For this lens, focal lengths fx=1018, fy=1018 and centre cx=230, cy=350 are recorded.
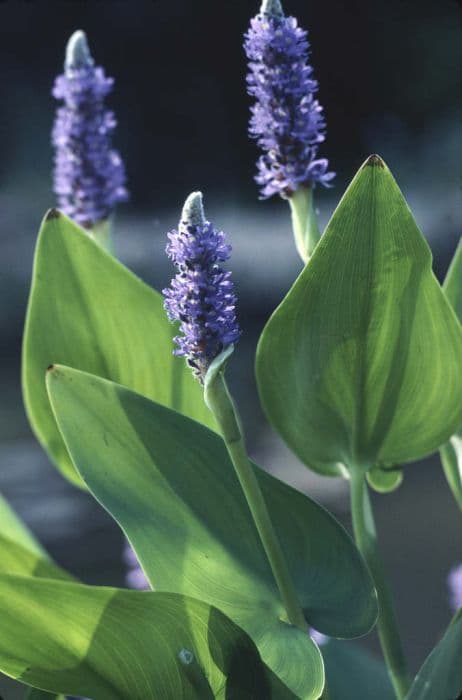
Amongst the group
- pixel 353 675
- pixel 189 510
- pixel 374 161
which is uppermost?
pixel 374 161

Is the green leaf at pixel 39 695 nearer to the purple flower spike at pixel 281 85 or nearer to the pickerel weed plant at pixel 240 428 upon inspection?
the pickerel weed plant at pixel 240 428

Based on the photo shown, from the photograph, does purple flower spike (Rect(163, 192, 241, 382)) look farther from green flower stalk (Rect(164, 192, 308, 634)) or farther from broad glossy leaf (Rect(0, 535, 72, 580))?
broad glossy leaf (Rect(0, 535, 72, 580))

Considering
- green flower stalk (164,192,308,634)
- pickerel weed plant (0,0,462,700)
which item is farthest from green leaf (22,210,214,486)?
green flower stalk (164,192,308,634)

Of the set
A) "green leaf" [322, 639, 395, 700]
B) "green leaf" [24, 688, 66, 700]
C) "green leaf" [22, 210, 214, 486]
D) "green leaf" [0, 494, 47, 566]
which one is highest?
"green leaf" [22, 210, 214, 486]

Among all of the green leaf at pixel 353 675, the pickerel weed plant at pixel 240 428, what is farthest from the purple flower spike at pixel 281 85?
the green leaf at pixel 353 675

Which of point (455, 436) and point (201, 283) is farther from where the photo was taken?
point (455, 436)

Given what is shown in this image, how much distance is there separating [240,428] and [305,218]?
0.30 feet

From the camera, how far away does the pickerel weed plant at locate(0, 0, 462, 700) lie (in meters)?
0.29

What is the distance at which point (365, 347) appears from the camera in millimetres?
340

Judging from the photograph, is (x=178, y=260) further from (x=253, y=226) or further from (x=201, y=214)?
(x=253, y=226)

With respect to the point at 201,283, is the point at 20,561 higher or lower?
lower

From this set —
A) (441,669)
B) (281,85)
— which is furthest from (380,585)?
(281,85)

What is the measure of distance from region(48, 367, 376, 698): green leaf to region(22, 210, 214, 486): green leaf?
0.07 metres

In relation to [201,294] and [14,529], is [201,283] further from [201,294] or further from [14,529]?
[14,529]
